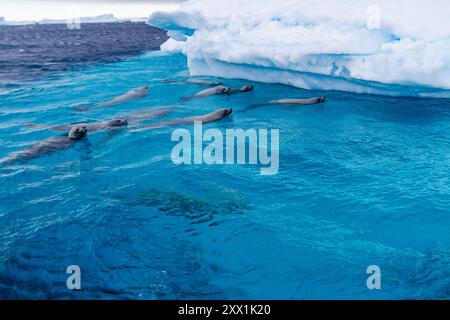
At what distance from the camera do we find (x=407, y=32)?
407 inches

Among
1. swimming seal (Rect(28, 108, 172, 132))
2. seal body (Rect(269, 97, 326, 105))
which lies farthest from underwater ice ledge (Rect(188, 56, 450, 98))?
swimming seal (Rect(28, 108, 172, 132))

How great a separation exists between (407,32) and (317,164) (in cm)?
504

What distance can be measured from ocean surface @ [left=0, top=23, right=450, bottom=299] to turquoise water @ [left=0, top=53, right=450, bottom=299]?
0.02m

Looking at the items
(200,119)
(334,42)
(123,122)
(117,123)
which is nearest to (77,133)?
(117,123)

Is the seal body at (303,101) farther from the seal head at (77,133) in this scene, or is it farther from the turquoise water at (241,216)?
the seal head at (77,133)

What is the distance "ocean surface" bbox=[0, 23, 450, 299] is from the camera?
4812mm

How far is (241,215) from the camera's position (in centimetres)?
630

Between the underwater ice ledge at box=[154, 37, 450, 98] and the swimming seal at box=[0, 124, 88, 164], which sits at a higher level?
the underwater ice ledge at box=[154, 37, 450, 98]

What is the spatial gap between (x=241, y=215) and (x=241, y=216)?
1.2 inches

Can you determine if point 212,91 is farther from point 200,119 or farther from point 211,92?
point 200,119

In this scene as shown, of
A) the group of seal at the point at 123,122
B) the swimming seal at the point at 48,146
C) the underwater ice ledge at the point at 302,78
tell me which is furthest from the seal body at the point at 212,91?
the swimming seal at the point at 48,146

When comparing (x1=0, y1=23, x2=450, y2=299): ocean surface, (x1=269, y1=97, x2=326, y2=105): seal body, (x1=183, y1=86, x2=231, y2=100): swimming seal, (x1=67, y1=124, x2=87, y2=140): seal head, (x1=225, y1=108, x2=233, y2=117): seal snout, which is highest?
(x1=183, y1=86, x2=231, y2=100): swimming seal

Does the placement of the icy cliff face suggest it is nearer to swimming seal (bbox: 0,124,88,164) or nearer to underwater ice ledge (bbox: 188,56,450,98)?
underwater ice ledge (bbox: 188,56,450,98)

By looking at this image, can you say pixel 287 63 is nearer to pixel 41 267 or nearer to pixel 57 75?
pixel 41 267
